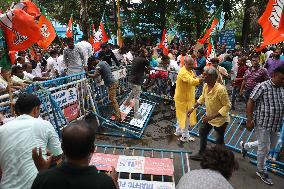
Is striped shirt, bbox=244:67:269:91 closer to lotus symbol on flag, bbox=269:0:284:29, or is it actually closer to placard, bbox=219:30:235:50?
lotus symbol on flag, bbox=269:0:284:29

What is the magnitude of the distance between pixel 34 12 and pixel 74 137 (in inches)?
161

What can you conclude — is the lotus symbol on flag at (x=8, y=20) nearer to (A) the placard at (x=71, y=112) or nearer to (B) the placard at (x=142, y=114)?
(A) the placard at (x=71, y=112)

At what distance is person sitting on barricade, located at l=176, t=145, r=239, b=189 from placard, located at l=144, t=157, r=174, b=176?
247 centimetres

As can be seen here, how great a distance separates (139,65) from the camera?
29.0 ft

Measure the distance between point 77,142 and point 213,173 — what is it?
1189mm

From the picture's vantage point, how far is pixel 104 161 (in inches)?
209

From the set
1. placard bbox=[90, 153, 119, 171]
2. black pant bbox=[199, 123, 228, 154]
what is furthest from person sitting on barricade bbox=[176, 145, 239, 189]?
black pant bbox=[199, 123, 228, 154]

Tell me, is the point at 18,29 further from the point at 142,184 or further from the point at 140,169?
the point at 142,184

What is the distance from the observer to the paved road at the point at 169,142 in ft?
18.7

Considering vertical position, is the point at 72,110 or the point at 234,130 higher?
the point at 72,110

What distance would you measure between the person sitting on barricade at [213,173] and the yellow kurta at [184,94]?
4297 millimetres

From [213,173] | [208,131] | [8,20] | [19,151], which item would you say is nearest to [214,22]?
[208,131]

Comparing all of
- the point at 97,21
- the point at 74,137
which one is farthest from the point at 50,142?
the point at 97,21

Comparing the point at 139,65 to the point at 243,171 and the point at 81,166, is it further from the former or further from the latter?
the point at 81,166
